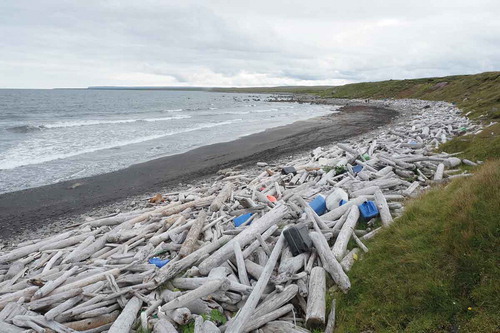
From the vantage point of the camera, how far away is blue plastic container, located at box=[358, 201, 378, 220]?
749 centimetres

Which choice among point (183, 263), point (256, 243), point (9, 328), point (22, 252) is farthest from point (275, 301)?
point (22, 252)

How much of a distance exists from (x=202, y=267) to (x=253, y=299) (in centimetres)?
147

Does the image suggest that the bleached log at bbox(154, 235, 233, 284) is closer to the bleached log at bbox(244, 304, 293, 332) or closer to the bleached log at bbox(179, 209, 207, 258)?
the bleached log at bbox(179, 209, 207, 258)

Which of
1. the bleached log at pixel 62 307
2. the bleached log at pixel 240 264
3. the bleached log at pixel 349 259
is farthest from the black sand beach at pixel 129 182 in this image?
the bleached log at pixel 349 259

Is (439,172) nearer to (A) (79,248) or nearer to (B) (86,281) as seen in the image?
(B) (86,281)

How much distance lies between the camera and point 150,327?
4922mm

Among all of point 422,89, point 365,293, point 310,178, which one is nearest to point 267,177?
point 310,178

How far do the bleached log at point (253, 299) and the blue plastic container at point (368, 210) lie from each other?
8.67ft

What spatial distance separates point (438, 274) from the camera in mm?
4578

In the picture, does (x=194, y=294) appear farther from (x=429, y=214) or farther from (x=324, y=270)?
(x=429, y=214)

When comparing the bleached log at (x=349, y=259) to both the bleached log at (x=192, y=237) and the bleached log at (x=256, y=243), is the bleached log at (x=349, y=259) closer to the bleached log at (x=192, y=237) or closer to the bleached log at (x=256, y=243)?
the bleached log at (x=256, y=243)

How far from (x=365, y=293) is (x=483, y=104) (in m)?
32.0

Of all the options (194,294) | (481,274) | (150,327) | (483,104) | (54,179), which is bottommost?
(54,179)

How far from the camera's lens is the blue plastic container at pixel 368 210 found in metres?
7.49
